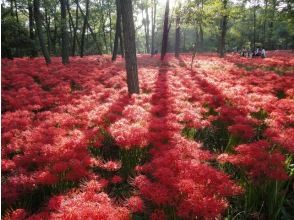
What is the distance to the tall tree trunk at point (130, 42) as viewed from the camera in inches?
427

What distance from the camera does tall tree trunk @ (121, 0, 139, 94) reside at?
10.8 metres

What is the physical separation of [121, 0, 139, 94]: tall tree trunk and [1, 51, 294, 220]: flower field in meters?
1.17

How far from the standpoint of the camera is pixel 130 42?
36.7 feet

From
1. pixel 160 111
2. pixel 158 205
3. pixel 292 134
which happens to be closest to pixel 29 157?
pixel 158 205

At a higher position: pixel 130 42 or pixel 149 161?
pixel 130 42

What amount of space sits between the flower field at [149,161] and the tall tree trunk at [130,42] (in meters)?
1.17

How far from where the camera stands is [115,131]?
6.82 metres

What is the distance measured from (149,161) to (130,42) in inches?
229

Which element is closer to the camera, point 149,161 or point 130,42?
point 149,161

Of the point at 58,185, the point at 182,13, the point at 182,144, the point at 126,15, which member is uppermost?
the point at 182,13

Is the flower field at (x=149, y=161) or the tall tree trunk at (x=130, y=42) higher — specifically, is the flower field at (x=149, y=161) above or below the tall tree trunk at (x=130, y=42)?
below

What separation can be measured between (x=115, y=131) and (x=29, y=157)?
183 centimetres

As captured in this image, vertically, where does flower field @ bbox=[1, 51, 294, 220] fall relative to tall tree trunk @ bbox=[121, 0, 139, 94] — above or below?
below

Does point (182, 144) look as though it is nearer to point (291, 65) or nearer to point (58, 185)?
point (58, 185)
